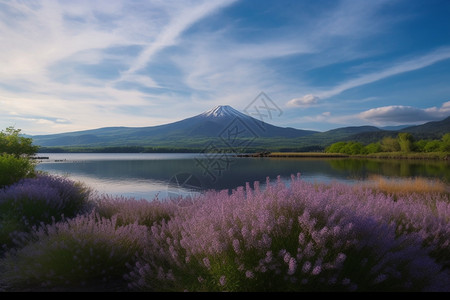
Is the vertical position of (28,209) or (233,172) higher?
(28,209)

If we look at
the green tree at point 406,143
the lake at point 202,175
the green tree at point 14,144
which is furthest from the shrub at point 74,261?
the green tree at point 406,143

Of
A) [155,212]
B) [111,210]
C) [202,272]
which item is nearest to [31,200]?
[111,210]

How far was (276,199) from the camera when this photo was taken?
3.85 metres

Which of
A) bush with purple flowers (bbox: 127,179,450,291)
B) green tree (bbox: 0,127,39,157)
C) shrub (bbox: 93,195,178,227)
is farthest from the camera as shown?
green tree (bbox: 0,127,39,157)

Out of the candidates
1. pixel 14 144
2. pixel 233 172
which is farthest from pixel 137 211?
pixel 233 172

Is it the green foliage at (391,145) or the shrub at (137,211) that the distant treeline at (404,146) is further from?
the shrub at (137,211)

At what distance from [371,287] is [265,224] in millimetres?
1282

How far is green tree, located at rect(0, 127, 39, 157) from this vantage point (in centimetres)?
1686

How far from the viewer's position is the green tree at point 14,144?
16858 millimetres

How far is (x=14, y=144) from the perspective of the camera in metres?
17.1

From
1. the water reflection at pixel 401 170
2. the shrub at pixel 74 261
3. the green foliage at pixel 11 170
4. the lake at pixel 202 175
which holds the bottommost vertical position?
the water reflection at pixel 401 170

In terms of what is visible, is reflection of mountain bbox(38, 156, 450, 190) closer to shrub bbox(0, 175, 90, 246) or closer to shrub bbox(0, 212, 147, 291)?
shrub bbox(0, 175, 90, 246)

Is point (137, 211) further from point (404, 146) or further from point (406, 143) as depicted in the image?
point (406, 143)

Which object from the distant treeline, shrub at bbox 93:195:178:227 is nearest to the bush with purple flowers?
shrub at bbox 93:195:178:227
